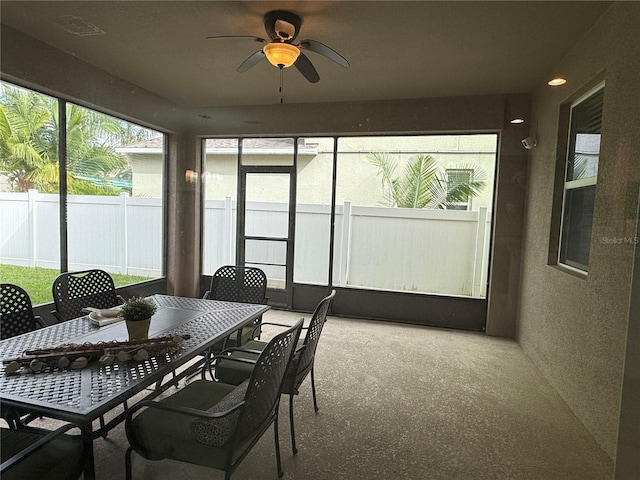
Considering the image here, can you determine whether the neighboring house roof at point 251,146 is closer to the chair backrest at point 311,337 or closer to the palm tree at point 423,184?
the palm tree at point 423,184

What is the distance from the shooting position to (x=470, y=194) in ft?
14.5

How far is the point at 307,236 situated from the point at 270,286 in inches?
35.0

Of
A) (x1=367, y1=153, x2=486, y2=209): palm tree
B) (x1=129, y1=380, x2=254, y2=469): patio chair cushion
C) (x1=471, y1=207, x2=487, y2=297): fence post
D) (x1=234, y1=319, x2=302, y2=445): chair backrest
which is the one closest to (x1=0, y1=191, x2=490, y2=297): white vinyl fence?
(x1=471, y1=207, x2=487, y2=297): fence post

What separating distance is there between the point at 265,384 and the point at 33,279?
9.95 ft

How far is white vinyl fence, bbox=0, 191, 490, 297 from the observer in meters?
4.07

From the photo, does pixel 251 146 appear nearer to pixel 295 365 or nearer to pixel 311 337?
pixel 311 337

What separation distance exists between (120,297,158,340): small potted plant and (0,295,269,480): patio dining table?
0.15 m

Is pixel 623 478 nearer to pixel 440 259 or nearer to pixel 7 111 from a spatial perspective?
pixel 440 259

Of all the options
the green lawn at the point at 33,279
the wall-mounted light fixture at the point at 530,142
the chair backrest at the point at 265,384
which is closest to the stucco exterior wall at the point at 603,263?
the wall-mounted light fixture at the point at 530,142

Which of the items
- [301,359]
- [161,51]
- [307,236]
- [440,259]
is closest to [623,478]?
[301,359]

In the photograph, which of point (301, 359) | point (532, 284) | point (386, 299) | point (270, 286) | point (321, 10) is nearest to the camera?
point (301, 359)

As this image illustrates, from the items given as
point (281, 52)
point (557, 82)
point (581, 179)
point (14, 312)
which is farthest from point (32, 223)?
point (557, 82)

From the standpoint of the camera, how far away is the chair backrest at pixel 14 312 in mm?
2154

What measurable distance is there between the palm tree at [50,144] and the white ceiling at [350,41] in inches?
20.7
